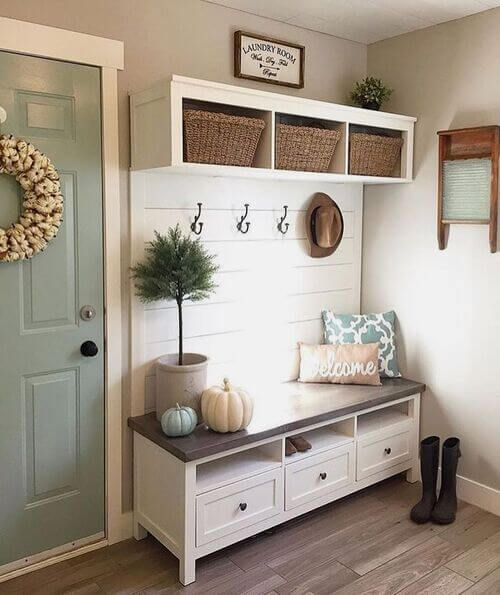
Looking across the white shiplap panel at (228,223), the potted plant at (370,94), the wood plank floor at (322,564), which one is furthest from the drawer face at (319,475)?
the potted plant at (370,94)

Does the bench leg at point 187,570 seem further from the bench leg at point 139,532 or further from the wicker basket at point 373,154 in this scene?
the wicker basket at point 373,154

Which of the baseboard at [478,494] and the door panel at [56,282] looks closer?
the door panel at [56,282]

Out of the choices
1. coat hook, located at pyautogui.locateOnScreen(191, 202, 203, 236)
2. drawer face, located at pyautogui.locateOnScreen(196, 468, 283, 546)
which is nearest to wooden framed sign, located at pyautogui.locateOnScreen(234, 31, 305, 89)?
coat hook, located at pyautogui.locateOnScreen(191, 202, 203, 236)

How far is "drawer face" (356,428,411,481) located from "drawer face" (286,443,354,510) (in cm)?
8

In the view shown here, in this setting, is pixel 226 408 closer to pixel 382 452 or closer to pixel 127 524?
pixel 127 524

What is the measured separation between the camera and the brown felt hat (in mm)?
3361

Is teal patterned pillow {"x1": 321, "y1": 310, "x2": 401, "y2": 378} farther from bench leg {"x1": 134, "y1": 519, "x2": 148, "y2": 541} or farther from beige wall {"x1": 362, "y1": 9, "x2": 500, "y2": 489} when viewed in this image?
bench leg {"x1": 134, "y1": 519, "x2": 148, "y2": 541}

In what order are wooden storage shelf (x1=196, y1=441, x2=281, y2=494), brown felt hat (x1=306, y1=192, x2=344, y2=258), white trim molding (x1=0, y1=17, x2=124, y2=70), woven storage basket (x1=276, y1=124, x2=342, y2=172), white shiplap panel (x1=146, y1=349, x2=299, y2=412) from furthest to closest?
brown felt hat (x1=306, y1=192, x2=344, y2=258) → white shiplap panel (x1=146, y1=349, x2=299, y2=412) → woven storage basket (x1=276, y1=124, x2=342, y2=172) → wooden storage shelf (x1=196, y1=441, x2=281, y2=494) → white trim molding (x1=0, y1=17, x2=124, y2=70)

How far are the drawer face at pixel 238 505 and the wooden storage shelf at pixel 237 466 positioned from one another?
24 millimetres

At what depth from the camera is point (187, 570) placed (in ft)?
8.27

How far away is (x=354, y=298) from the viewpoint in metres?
3.65

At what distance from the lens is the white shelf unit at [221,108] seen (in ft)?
8.02

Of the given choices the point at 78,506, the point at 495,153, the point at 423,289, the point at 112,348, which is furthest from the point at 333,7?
the point at 78,506

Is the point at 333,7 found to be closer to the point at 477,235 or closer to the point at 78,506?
the point at 477,235
